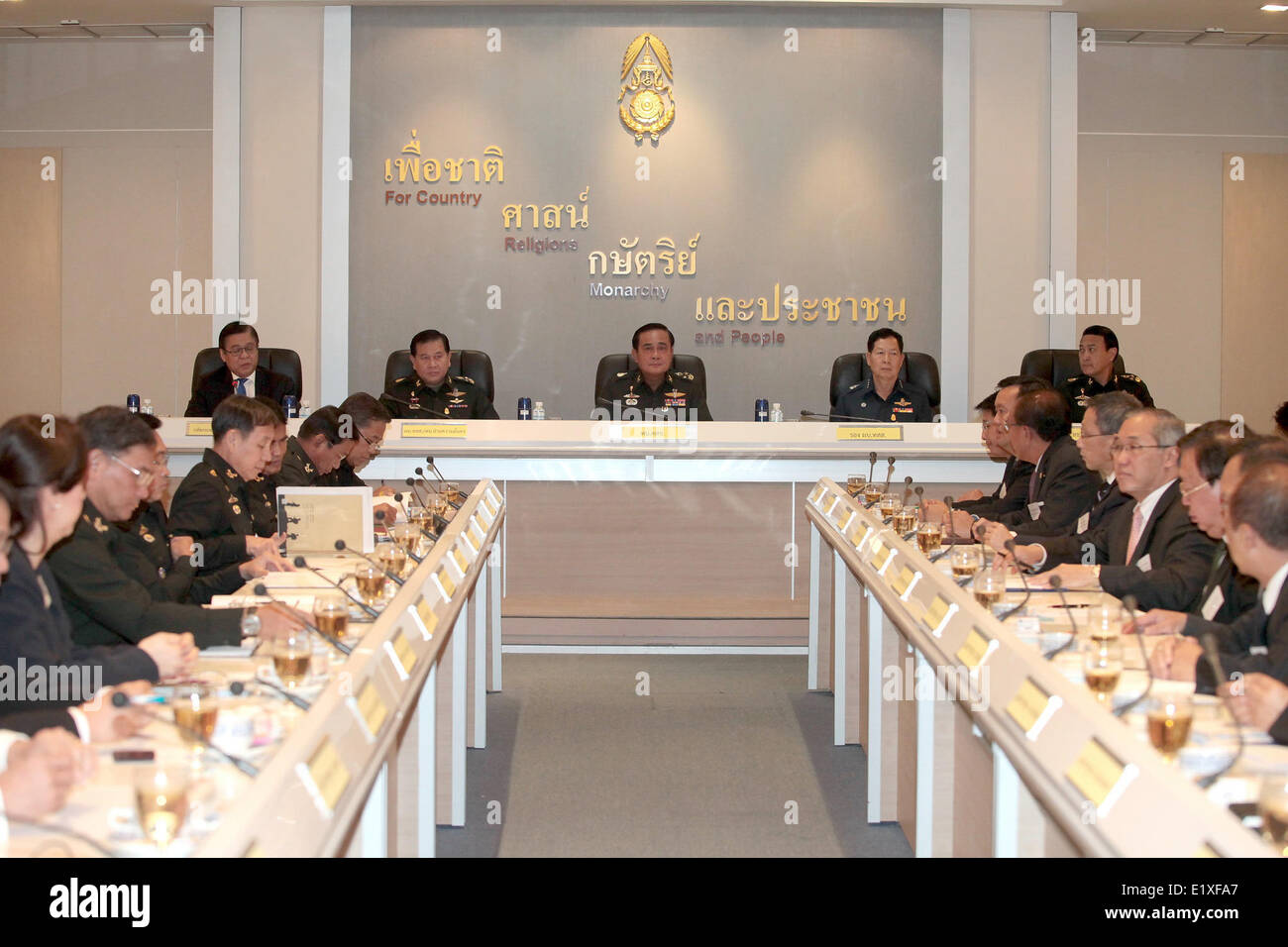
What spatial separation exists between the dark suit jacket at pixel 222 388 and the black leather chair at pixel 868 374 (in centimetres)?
259

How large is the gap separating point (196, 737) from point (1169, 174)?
28.1ft

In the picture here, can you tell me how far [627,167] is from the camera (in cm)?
776

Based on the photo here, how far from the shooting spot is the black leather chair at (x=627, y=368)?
6648mm

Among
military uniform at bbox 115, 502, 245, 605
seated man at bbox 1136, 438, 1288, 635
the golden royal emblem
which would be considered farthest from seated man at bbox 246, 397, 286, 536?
the golden royal emblem

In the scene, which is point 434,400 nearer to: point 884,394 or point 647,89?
Answer: point 884,394

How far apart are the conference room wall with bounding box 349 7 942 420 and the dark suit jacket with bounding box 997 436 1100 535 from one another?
3.31 meters

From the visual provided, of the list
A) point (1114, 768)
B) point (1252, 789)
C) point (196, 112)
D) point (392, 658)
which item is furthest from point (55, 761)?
point (196, 112)

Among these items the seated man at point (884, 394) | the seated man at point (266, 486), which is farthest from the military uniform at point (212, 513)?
the seated man at point (884, 394)

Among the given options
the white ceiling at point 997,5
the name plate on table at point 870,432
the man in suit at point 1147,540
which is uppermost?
the white ceiling at point 997,5

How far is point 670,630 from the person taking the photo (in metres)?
5.67

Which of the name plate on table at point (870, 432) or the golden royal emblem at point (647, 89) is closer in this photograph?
the name plate on table at point (870, 432)

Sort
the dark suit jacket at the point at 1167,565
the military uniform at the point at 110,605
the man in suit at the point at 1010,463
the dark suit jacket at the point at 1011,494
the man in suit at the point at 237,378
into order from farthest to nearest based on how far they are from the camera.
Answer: the man in suit at the point at 237,378 < the dark suit jacket at the point at 1011,494 < the man in suit at the point at 1010,463 < the dark suit jacket at the point at 1167,565 < the military uniform at the point at 110,605

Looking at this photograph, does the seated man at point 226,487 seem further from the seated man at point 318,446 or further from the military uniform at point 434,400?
the military uniform at point 434,400

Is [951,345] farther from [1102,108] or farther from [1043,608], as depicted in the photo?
[1043,608]
